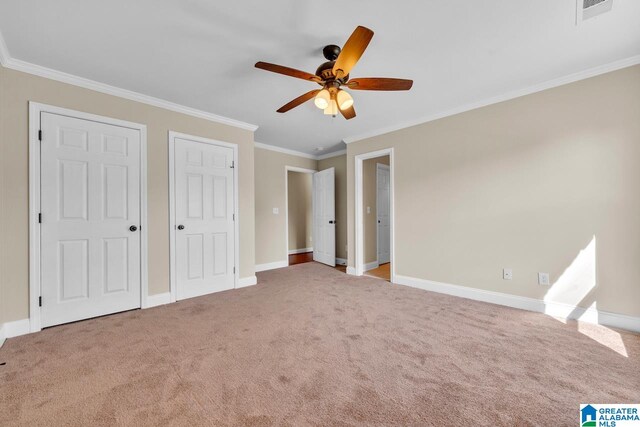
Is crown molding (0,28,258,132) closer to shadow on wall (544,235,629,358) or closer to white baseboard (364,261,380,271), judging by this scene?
white baseboard (364,261,380,271)

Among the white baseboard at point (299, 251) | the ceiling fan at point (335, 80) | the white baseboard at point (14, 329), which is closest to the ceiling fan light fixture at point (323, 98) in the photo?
the ceiling fan at point (335, 80)

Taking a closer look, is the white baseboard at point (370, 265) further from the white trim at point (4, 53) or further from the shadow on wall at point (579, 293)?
the white trim at point (4, 53)

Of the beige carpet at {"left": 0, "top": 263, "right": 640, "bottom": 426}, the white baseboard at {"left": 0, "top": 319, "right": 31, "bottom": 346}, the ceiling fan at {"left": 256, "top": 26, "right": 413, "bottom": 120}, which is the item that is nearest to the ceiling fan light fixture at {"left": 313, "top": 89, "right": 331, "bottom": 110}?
A: the ceiling fan at {"left": 256, "top": 26, "right": 413, "bottom": 120}

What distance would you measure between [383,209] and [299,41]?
12.7ft

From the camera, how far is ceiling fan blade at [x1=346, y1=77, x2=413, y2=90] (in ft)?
6.62

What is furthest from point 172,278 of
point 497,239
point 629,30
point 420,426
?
point 629,30

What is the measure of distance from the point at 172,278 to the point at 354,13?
3.36 meters

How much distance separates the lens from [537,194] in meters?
2.82

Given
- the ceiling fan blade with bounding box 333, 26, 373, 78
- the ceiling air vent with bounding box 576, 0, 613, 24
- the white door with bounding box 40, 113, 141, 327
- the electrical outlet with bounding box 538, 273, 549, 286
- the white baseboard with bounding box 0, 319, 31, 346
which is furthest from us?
the electrical outlet with bounding box 538, 273, 549, 286

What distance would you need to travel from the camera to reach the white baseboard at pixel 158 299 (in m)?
3.05

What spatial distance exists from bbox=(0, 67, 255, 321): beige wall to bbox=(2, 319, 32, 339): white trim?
0.17ft

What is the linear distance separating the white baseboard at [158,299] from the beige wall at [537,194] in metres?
3.30

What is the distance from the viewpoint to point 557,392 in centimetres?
156

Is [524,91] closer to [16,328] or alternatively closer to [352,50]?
[352,50]
